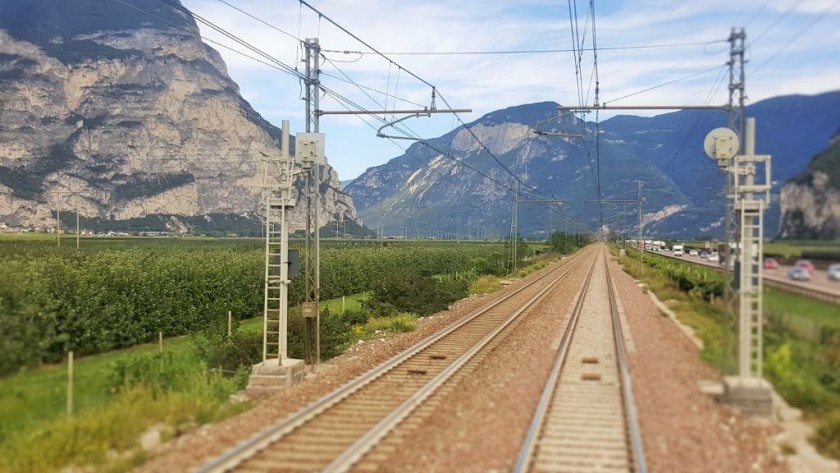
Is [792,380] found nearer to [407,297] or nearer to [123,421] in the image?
[123,421]

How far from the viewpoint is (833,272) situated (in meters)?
11.0

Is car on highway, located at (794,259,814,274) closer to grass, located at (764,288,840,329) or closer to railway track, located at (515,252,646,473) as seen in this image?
grass, located at (764,288,840,329)

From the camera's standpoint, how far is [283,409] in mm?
11438

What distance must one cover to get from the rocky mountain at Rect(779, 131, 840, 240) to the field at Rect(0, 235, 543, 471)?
10015mm

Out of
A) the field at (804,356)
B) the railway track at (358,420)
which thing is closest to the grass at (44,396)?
the railway track at (358,420)

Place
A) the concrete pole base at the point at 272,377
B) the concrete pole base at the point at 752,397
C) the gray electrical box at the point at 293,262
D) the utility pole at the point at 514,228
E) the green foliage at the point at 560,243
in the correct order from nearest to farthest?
the concrete pole base at the point at 752,397 → the concrete pole base at the point at 272,377 → the gray electrical box at the point at 293,262 → the utility pole at the point at 514,228 → the green foliage at the point at 560,243

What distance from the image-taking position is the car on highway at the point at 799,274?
11805 mm

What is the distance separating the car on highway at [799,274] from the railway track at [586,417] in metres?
3.35

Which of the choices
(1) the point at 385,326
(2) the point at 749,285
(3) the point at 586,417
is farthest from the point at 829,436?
(1) the point at 385,326

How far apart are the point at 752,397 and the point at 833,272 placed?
7.62 ft

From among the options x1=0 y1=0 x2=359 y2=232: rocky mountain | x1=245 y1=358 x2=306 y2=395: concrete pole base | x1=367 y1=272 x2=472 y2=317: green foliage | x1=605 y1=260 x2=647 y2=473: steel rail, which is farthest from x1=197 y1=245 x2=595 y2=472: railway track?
x1=0 y1=0 x2=359 y2=232: rocky mountain

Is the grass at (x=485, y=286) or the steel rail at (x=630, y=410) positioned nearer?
the steel rail at (x=630, y=410)

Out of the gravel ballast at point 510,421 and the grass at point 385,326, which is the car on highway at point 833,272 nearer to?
the gravel ballast at point 510,421

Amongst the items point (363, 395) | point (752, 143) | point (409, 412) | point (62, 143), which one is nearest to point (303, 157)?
point (363, 395)
